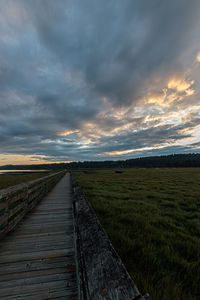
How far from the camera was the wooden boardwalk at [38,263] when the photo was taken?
71.2 inches

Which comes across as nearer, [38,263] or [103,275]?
[103,275]

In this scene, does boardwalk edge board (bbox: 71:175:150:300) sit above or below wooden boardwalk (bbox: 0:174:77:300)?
above

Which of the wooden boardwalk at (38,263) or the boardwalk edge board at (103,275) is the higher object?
the boardwalk edge board at (103,275)

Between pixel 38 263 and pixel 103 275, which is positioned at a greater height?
pixel 103 275

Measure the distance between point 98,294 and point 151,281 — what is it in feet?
5.55

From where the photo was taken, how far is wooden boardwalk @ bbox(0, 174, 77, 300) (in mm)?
1808

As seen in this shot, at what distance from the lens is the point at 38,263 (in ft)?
7.75

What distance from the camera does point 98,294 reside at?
2.79 ft

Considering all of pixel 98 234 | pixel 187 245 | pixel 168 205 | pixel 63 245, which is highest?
pixel 98 234

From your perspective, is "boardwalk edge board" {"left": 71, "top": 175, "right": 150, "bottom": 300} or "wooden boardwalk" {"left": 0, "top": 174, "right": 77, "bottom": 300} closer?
"boardwalk edge board" {"left": 71, "top": 175, "right": 150, "bottom": 300}

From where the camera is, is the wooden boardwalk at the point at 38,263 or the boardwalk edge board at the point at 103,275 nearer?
the boardwalk edge board at the point at 103,275

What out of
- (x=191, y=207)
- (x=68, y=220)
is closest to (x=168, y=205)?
(x=191, y=207)

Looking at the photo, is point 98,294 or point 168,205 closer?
point 98,294

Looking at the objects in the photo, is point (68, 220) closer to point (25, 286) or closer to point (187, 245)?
point (25, 286)
